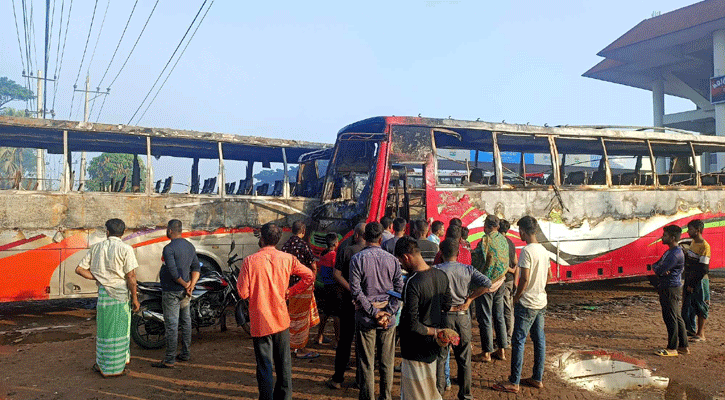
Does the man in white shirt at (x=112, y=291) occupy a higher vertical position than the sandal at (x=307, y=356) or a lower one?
higher

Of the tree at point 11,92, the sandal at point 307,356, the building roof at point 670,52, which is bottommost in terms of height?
the sandal at point 307,356

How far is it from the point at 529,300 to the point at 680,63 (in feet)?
92.4

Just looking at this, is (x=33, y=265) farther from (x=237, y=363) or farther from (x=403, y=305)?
(x=403, y=305)

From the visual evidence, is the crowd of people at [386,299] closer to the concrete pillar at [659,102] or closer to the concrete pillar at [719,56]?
the concrete pillar at [719,56]

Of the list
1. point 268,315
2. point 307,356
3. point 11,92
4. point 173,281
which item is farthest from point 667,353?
point 11,92

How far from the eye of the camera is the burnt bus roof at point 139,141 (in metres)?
8.55

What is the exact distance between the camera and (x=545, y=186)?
9859 mm

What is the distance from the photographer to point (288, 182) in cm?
1020

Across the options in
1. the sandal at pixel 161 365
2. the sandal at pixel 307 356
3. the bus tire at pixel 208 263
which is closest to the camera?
the sandal at pixel 161 365

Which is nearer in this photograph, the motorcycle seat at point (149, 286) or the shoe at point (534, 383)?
the shoe at point (534, 383)

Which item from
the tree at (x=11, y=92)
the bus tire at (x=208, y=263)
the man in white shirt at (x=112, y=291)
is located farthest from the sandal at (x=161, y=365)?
the tree at (x=11, y=92)

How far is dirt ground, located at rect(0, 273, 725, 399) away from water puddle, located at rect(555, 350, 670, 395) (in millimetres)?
111

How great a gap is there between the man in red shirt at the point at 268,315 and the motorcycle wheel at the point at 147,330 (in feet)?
10.1

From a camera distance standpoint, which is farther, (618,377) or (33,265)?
(33,265)
